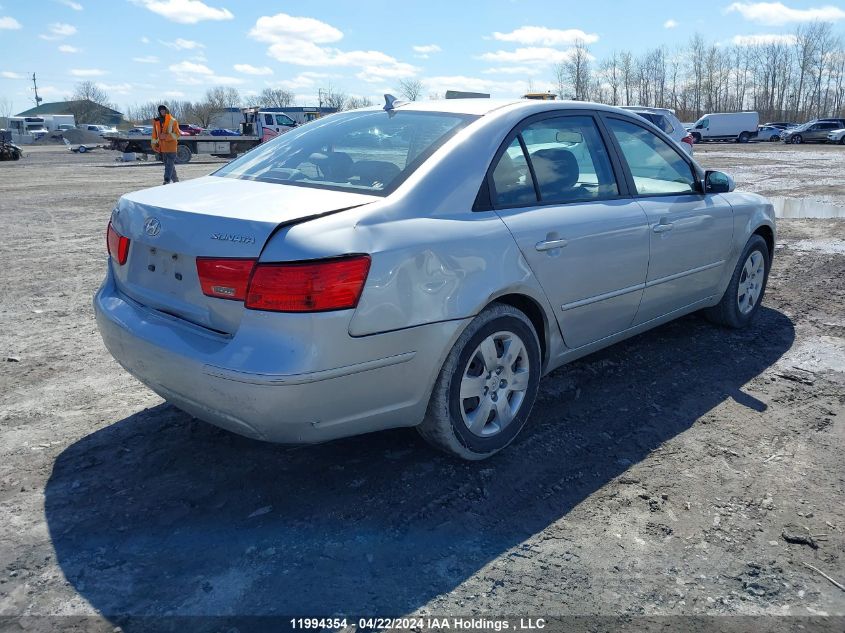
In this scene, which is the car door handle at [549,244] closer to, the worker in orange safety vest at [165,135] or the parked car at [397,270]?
the parked car at [397,270]

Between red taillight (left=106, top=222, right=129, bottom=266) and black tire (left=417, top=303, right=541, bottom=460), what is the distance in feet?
5.09

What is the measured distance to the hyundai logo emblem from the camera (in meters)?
2.97

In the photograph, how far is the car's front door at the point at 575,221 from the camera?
3.41m

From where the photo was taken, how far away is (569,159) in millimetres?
3828

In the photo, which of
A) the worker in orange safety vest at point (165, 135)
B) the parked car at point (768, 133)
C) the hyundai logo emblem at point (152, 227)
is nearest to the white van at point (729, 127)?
the parked car at point (768, 133)

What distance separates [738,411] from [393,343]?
2.25 meters

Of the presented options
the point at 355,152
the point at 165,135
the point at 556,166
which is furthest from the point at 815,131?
the point at 355,152

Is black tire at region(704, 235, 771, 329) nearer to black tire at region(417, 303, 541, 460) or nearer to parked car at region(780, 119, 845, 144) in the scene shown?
black tire at region(417, 303, 541, 460)

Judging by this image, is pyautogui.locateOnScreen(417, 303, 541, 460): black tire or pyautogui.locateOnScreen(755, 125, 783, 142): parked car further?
pyautogui.locateOnScreen(755, 125, 783, 142): parked car

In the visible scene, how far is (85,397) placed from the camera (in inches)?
161

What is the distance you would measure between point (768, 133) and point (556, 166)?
59349 mm

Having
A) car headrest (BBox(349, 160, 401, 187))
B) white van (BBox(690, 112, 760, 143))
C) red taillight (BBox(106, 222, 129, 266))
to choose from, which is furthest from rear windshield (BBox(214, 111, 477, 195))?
white van (BBox(690, 112, 760, 143))

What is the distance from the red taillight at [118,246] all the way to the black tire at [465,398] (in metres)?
1.55

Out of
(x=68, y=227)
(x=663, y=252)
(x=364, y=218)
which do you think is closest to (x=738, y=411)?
(x=663, y=252)
